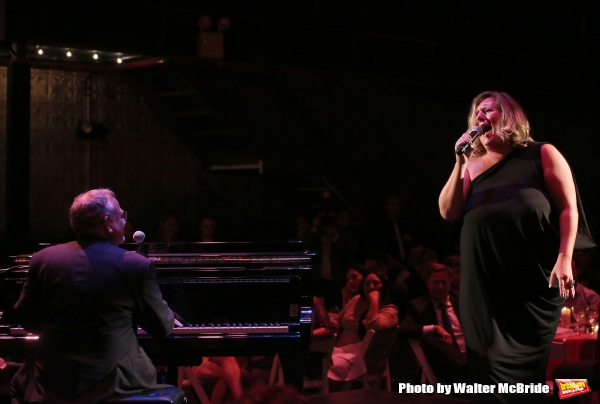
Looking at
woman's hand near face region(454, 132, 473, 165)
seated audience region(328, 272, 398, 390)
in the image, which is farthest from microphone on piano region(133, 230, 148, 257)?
seated audience region(328, 272, 398, 390)

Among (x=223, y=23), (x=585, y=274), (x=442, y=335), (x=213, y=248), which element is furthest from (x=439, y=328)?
(x=223, y=23)

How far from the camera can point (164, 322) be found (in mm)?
2982

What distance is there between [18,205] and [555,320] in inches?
189

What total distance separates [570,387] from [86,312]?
2017 millimetres

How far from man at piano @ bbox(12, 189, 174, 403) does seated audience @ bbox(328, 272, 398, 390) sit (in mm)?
2291

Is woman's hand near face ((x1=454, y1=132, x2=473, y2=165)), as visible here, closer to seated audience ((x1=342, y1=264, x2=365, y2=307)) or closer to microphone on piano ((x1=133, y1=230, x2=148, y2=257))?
microphone on piano ((x1=133, y1=230, x2=148, y2=257))

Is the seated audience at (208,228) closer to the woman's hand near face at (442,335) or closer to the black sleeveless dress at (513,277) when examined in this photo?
the woman's hand near face at (442,335)

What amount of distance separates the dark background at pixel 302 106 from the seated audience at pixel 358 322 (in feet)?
8.60

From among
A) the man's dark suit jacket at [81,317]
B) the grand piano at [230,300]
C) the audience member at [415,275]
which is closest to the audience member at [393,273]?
the audience member at [415,275]

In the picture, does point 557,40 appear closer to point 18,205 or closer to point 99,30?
point 99,30

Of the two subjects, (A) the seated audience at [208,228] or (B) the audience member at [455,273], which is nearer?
(B) the audience member at [455,273]

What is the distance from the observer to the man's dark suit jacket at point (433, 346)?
15.3 ft

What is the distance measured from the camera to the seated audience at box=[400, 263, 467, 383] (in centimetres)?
466

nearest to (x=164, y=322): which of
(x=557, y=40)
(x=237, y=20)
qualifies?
(x=237, y=20)
